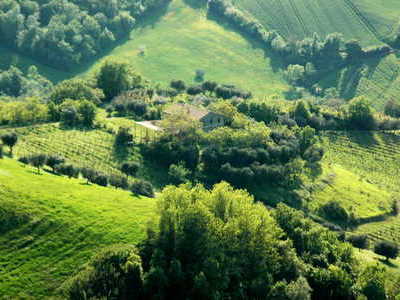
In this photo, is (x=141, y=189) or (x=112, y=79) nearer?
(x=141, y=189)

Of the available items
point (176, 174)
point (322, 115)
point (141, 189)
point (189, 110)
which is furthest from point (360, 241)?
point (322, 115)

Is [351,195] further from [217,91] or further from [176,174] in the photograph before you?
[217,91]

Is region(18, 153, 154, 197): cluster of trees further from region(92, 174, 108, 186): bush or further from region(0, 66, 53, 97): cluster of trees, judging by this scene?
region(0, 66, 53, 97): cluster of trees

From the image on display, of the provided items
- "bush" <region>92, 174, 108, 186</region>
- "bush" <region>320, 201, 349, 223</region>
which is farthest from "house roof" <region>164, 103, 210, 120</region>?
"bush" <region>92, 174, 108, 186</region>

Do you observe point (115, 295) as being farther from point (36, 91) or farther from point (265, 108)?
point (36, 91)

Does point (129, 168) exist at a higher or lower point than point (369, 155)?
higher

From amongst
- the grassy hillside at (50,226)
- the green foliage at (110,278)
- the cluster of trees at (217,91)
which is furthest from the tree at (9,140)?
the cluster of trees at (217,91)
